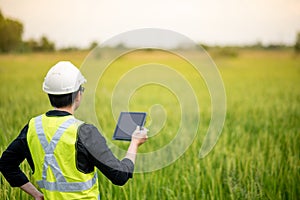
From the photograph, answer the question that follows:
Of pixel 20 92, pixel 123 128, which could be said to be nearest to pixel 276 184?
pixel 123 128

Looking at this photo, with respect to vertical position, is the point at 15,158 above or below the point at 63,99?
below

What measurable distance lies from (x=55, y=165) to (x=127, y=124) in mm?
374

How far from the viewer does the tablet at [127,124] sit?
183cm

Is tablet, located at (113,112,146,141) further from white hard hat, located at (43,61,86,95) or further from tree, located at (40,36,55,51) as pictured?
tree, located at (40,36,55,51)

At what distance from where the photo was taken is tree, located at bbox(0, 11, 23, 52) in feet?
22.2

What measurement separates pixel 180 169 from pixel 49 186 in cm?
168

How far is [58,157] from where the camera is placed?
1654 millimetres

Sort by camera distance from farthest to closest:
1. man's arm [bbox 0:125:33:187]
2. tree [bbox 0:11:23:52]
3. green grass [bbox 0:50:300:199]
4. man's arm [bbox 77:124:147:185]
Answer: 1. tree [bbox 0:11:23:52]
2. green grass [bbox 0:50:300:199]
3. man's arm [bbox 0:125:33:187]
4. man's arm [bbox 77:124:147:185]

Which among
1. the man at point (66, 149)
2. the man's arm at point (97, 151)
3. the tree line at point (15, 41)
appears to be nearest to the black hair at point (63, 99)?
the man at point (66, 149)

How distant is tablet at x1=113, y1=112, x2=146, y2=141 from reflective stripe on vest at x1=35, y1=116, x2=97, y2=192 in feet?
0.77

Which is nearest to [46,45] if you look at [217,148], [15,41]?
[15,41]

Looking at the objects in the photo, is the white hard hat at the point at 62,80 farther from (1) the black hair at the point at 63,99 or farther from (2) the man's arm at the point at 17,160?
(2) the man's arm at the point at 17,160

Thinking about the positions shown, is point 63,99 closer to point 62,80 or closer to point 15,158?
point 62,80

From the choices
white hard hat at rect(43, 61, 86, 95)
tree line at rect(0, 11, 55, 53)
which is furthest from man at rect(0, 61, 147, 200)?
tree line at rect(0, 11, 55, 53)
